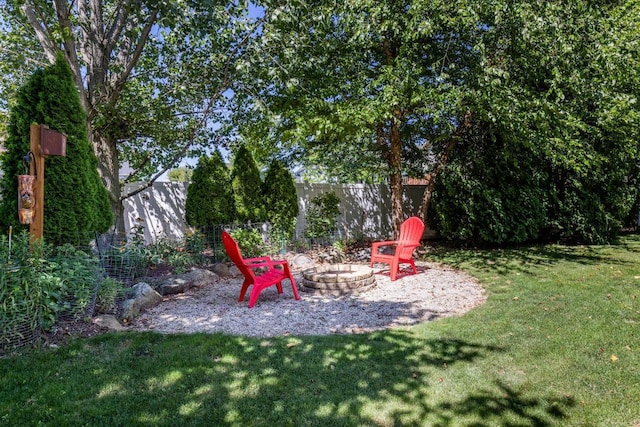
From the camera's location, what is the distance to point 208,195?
6785 millimetres

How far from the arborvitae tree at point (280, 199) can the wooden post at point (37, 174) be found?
4.33 meters

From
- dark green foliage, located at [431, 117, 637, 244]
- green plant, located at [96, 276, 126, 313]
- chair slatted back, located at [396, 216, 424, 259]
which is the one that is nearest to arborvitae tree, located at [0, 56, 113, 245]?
green plant, located at [96, 276, 126, 313]

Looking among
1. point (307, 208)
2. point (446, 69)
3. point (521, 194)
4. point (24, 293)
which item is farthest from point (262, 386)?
point (521, 194)

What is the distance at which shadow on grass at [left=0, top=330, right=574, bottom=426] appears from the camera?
2.03 m

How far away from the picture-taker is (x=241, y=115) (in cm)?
696

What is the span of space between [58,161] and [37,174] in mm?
617

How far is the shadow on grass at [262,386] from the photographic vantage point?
2.03m

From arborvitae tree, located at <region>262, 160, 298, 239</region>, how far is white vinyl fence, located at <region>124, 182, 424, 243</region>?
2.29 ft

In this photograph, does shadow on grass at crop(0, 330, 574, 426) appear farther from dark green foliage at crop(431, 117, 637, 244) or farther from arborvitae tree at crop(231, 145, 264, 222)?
dark green foliage at crop(431, 117, 637, 244)

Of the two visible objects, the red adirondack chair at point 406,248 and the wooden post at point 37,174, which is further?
the red adirondack chair at point 406,248

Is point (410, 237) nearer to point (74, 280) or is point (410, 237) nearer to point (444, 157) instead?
point (444, 157)

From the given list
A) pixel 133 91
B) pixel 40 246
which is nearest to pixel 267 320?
pixel 40 246

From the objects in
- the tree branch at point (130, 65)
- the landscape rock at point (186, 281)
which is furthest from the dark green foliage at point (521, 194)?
the tree branch at point (130, 65)

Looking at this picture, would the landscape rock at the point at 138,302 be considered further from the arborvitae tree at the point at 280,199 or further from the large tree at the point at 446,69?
the arborvitae tree at the point at 280,199
